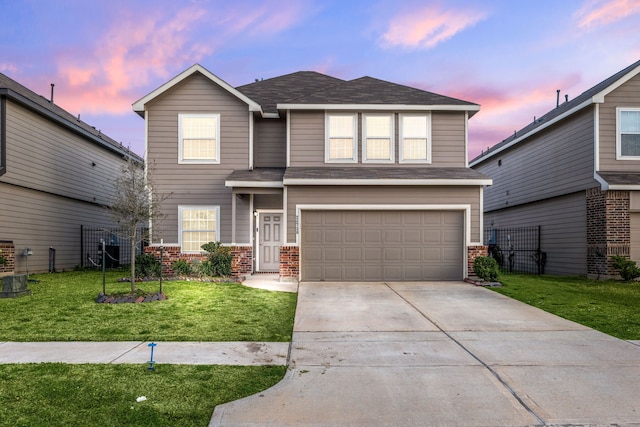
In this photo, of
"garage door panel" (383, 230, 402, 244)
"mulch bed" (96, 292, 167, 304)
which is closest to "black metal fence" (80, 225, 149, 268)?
"mulch bed" (96, 292, 167, 304)

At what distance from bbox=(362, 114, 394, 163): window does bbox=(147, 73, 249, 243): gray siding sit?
416cm

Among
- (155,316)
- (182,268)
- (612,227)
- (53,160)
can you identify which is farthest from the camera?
(53,160)

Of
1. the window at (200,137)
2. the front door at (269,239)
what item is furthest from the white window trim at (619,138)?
the window at (200,137)

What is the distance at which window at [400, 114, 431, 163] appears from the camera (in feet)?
50.7

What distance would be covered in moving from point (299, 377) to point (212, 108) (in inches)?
487

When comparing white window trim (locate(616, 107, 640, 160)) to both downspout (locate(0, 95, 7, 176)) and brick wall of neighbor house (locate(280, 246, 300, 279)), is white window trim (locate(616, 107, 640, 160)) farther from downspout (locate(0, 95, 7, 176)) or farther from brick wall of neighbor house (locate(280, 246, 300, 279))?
downspout (locate(0, 95, 7, 176))

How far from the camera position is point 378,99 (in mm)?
15414

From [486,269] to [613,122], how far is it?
7.21 meters

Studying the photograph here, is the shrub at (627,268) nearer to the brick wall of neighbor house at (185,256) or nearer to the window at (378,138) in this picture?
the window at (378,138)

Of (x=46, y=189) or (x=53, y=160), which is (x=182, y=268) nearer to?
(x=46, y=189)

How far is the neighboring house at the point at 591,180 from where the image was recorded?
14.9 metres

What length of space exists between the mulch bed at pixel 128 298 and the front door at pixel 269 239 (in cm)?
619

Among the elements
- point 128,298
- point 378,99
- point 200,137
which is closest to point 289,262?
point 128,298

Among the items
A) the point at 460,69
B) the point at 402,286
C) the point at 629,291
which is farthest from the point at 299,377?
the point at 460,69
